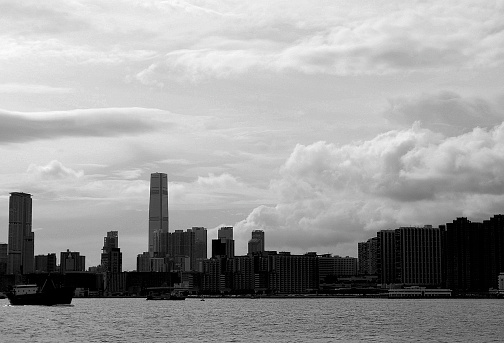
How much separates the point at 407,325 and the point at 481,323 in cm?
2183

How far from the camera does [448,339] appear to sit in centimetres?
14225

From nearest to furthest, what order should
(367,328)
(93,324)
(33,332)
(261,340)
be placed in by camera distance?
(261,340)
(33,332)
(367,328)
(93,324)

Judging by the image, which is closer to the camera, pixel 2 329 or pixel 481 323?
pixel 2 329

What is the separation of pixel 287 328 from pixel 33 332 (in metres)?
48.4

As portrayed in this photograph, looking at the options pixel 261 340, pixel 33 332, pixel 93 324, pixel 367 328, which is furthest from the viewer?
pixel 93 324

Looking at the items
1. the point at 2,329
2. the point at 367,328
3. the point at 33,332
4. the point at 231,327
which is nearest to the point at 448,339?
the point at 367,328

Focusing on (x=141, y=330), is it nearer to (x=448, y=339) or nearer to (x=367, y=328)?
(x=367, y=328)

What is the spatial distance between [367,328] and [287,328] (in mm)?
15568

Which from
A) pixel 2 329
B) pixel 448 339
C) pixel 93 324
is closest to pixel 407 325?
pixel 448 339

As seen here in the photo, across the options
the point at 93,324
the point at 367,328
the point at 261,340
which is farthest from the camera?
the point at 93,324

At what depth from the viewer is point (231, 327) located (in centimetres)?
17725

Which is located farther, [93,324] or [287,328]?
[93,324]

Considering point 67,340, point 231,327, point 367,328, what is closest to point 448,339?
point 367,328

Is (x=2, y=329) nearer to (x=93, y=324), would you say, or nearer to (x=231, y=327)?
(x=93, y=324)
